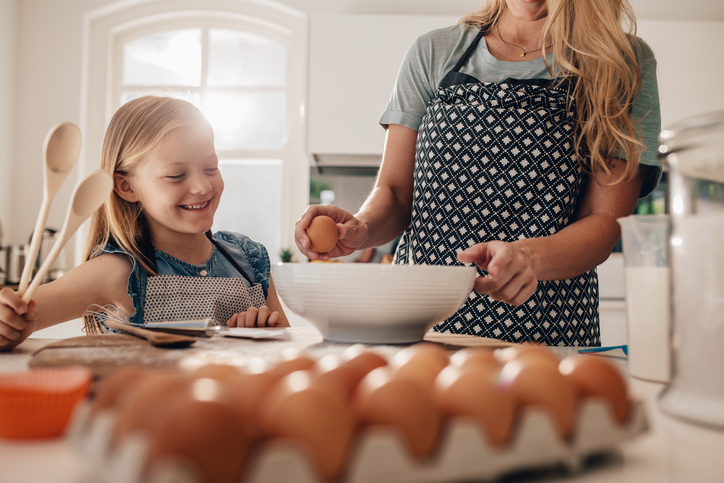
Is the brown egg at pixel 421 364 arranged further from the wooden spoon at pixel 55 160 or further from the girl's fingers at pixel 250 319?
the girl's fingers at pixel 250 319

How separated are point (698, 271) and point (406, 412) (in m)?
0.25

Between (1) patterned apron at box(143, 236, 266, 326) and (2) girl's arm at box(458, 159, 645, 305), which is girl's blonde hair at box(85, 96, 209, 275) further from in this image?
(2) girl's arm at box(458, 159, 645, 305)

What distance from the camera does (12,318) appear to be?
0.68 m

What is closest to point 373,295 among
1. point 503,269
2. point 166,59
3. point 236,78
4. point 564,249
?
point 503,269

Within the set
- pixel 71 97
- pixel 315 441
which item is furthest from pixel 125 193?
pixel 71 97

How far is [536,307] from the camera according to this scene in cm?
105

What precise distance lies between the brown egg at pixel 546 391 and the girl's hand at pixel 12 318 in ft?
2.06

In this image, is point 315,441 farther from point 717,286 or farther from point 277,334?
point 277,334

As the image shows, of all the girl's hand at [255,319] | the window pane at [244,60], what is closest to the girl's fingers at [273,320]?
the girl's hand at [255,319]

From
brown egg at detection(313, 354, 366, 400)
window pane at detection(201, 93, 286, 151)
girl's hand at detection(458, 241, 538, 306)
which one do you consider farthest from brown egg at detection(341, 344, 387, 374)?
window pane at detection(201, 93, 286, 151)

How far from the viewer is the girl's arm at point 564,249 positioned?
0.72 m

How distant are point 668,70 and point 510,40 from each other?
1.98 meters

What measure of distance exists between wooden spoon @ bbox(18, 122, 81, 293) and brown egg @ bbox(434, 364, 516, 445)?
1.81 ft

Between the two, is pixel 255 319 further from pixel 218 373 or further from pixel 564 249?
pixel 218 373
